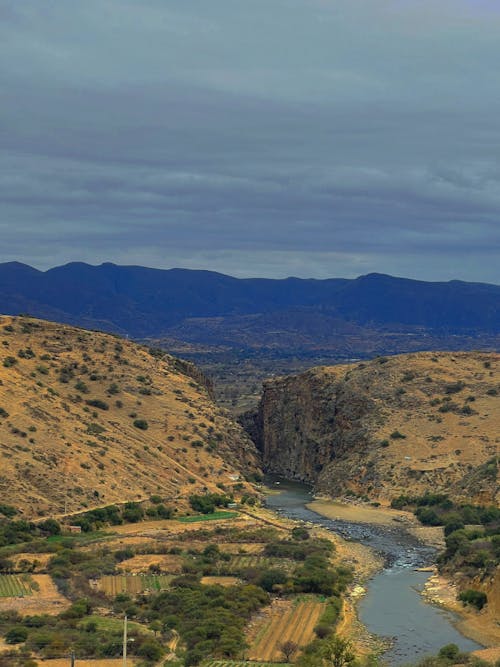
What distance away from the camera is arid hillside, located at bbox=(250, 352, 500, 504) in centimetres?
10856

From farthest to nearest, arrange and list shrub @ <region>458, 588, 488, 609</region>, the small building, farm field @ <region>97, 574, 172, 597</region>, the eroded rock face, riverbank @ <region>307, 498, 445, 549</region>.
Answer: the eroded rock face, riverbank @ <region>307, 498, 445, 549</region>, the small building, farm field @ <region>97, 574, 172, 597</region>, shrub @ <region>458, 588, 488, 609</region>

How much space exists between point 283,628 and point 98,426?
175ft

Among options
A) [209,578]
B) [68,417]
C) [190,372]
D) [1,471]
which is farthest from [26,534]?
[190,372]

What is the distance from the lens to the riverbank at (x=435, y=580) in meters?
57.3

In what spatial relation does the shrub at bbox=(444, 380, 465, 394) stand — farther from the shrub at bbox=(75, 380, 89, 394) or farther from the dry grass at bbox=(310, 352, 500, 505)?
the shrub at bbox=(75, 380, 89, 394)

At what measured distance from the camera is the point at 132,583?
219ft

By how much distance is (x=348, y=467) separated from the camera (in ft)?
388

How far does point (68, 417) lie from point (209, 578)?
41449 mm

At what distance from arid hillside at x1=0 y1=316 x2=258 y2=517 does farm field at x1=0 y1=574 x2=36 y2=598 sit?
16.6m

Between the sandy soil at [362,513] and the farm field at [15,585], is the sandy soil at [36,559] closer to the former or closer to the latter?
the farm field at [15,585]

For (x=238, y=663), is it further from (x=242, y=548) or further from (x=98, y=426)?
(x=98, y=426)

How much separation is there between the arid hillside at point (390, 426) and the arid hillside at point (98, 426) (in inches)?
467

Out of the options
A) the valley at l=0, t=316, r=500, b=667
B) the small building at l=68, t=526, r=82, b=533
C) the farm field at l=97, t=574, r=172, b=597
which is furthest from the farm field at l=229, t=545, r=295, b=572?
the small building at l=68, t=526, r=82, b=533

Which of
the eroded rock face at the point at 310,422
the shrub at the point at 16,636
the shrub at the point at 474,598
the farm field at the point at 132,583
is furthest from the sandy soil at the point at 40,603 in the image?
the eroded rock face at the point at 310,422
